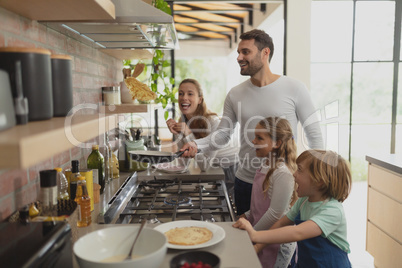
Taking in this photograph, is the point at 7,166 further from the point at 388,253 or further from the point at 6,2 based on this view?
the point at 388,253

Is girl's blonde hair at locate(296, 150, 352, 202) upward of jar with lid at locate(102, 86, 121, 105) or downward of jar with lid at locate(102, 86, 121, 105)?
downward

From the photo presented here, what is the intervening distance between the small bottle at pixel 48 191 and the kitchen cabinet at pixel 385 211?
2.45 meters

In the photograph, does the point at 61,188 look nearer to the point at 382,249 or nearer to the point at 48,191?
the point at 48,191

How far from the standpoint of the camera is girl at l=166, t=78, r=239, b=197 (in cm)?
293

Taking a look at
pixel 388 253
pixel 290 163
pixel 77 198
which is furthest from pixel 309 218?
pixel 388 253

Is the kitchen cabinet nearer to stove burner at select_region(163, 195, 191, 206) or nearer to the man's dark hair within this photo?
the man's dark hair

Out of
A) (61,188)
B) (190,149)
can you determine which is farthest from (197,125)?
(61,188)

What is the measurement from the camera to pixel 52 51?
1.56 metres

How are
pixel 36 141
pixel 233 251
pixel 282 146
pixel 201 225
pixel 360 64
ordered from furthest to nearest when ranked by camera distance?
1. pixel 360 64
2. pixel 282 146
3. pixel 201 225
4. pixel 233 251
5. pixel 36 141

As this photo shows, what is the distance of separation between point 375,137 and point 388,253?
300 cm

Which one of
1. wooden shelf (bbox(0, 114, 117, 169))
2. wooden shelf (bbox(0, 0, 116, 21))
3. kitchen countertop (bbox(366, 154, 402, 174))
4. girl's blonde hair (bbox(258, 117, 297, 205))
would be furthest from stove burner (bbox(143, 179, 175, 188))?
kitchen countertop (bbox(366, 154, 402, 174))

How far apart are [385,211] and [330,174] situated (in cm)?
162

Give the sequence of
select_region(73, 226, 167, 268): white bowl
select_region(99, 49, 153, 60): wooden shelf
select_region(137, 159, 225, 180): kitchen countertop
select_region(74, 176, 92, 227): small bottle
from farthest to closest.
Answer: select_region(99, 49, 153, 60): wooden shelf, select_region(137, 159, 225, 180): kitchen countertop, select_region(74, 176, 92, 227): small bottle, select_region(73, 226, 167, 268): white bowl

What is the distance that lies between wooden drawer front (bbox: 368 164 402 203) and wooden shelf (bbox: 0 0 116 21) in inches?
95.7
